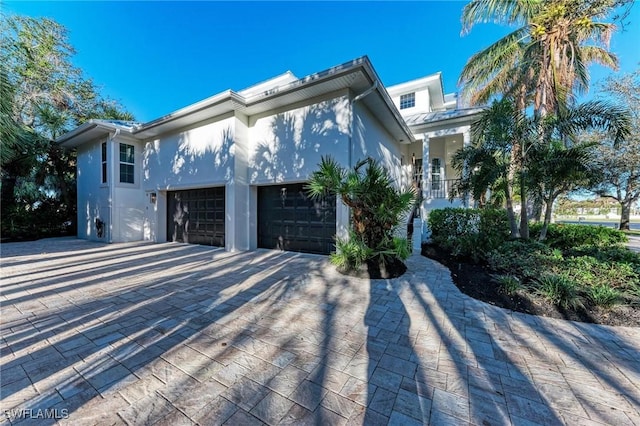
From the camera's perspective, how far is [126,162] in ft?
32.0

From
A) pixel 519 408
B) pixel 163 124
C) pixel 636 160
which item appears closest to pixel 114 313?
pixel 519 408

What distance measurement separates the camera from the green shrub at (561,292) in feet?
10.8

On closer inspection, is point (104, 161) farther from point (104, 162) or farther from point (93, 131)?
point (93, 131)

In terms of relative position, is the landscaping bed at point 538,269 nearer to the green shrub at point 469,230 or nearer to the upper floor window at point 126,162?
the green shrub at point 469,230

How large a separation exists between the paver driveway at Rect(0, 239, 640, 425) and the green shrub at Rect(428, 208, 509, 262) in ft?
9.00

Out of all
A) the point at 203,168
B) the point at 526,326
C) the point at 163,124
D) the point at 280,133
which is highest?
the point at 163,124

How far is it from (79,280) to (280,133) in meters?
5.57

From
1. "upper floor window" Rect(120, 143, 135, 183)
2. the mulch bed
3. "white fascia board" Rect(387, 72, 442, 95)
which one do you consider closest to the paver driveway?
the mulch bed

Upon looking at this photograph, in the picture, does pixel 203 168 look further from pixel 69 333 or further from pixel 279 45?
pixel 279 45

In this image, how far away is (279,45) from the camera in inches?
436

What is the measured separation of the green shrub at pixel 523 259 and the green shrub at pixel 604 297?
29.4 inches

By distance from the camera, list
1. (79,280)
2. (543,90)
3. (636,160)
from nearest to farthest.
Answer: (79,280)
(543,90)
(636,160)

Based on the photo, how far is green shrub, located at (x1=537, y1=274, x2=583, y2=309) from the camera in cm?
329

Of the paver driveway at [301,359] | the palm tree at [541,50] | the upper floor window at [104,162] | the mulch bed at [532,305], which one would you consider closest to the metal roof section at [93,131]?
the upper floor window at [104,162]
